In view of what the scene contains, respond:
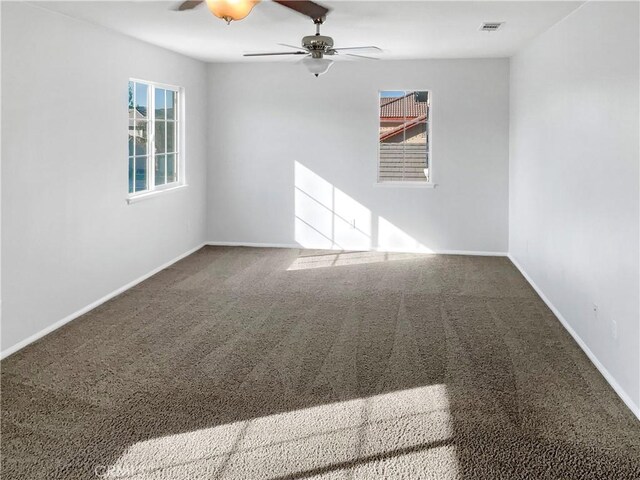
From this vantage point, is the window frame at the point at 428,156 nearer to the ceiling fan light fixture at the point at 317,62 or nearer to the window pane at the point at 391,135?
the window pane at the point at 391,135

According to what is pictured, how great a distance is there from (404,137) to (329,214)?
1412 millimetres

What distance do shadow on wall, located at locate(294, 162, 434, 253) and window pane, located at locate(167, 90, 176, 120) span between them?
1.73 m

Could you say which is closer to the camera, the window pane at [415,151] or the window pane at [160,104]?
the window pane at [160,104]

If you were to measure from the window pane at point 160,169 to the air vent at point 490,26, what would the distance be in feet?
12.2

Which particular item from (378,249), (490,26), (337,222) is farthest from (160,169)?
(490,26)

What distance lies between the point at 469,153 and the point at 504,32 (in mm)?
2283

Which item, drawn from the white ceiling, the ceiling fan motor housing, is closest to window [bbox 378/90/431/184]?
the white ceiling

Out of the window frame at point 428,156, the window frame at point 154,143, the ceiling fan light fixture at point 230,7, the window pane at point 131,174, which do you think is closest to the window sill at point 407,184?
the window frame at point 428,156

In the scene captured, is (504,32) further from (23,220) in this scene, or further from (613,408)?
(23,220)

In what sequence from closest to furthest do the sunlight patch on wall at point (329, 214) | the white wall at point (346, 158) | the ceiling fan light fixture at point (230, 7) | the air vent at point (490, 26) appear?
the ceiling fan light fixture at point (230, 7) → the air vent at point (490, 26) → the white wall at point (346, 158) → the sunlight patch on wall at point (329, 214)

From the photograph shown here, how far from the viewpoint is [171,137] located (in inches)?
283

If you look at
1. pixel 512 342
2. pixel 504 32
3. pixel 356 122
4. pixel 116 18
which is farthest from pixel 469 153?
pixel 116 18

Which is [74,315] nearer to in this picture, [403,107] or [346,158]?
[346,158]

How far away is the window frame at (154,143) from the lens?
6233 millimetres
